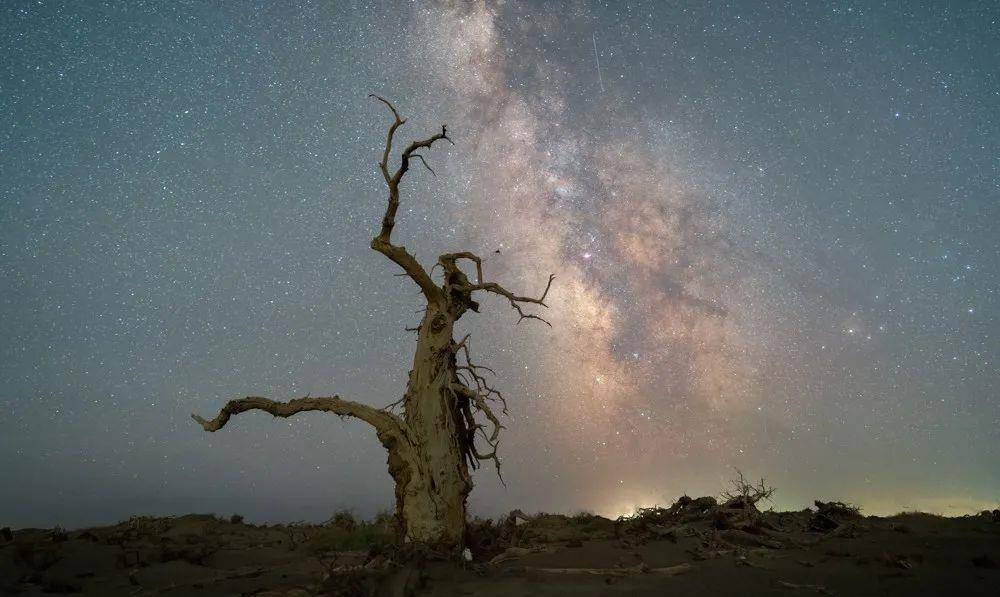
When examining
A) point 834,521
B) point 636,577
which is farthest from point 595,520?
point 636,577

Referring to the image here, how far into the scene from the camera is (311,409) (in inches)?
391

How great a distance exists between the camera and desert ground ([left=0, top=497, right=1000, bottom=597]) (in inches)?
255

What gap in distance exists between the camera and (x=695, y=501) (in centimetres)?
1309

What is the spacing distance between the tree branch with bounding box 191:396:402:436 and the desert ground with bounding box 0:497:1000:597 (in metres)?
2.06

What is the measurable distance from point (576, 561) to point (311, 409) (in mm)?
5524

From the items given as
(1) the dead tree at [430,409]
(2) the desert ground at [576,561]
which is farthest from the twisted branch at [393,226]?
(2) the desert ground at [576,561]

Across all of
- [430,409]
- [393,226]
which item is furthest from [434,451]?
[393,226]

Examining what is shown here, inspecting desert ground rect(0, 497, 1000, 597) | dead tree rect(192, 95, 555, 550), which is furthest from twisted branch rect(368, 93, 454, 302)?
desert ground rect(0, 497, 1000, 597)

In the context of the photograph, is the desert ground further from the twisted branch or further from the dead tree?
the twisted branch

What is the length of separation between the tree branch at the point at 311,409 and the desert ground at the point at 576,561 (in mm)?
2056

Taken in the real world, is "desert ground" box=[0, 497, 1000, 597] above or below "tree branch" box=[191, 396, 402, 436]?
below

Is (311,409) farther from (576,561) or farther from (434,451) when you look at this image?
(576,561)

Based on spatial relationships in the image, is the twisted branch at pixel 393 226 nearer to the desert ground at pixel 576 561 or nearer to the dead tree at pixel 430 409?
the dead tree at pixel 430 409

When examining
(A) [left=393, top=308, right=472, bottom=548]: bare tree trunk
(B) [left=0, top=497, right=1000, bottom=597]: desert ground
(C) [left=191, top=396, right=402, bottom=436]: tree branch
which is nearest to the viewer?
(B) [left=0, top=497, right=1000, bottom=597]: desert ground
